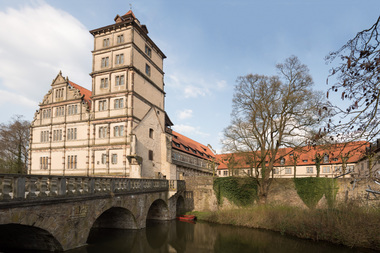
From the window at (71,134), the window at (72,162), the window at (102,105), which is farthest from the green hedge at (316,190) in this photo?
A: the window at (71,134)

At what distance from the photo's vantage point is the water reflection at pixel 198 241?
15.2 metres

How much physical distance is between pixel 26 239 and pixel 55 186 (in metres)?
3.01

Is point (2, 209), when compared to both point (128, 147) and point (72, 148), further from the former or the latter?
point (72, 148)

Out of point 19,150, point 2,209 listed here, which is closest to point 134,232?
point 2,209

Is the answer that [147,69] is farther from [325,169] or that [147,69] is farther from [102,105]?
[325,169]

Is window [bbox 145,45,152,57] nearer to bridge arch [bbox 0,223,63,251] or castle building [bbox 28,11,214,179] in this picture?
castle building [bbox 28,11,214,179]

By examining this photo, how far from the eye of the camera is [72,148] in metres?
29.2

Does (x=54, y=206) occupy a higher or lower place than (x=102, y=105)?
lower

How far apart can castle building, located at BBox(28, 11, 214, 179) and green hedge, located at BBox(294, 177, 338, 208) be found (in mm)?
14873

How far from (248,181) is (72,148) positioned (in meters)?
19.8

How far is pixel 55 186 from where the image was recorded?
35.3ft

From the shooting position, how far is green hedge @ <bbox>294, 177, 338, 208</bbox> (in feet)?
80.9

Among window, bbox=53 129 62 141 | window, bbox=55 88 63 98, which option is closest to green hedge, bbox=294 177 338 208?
window, bbox=53 129 62 141

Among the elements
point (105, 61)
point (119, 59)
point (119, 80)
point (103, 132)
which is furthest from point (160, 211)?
point (105, 61)
